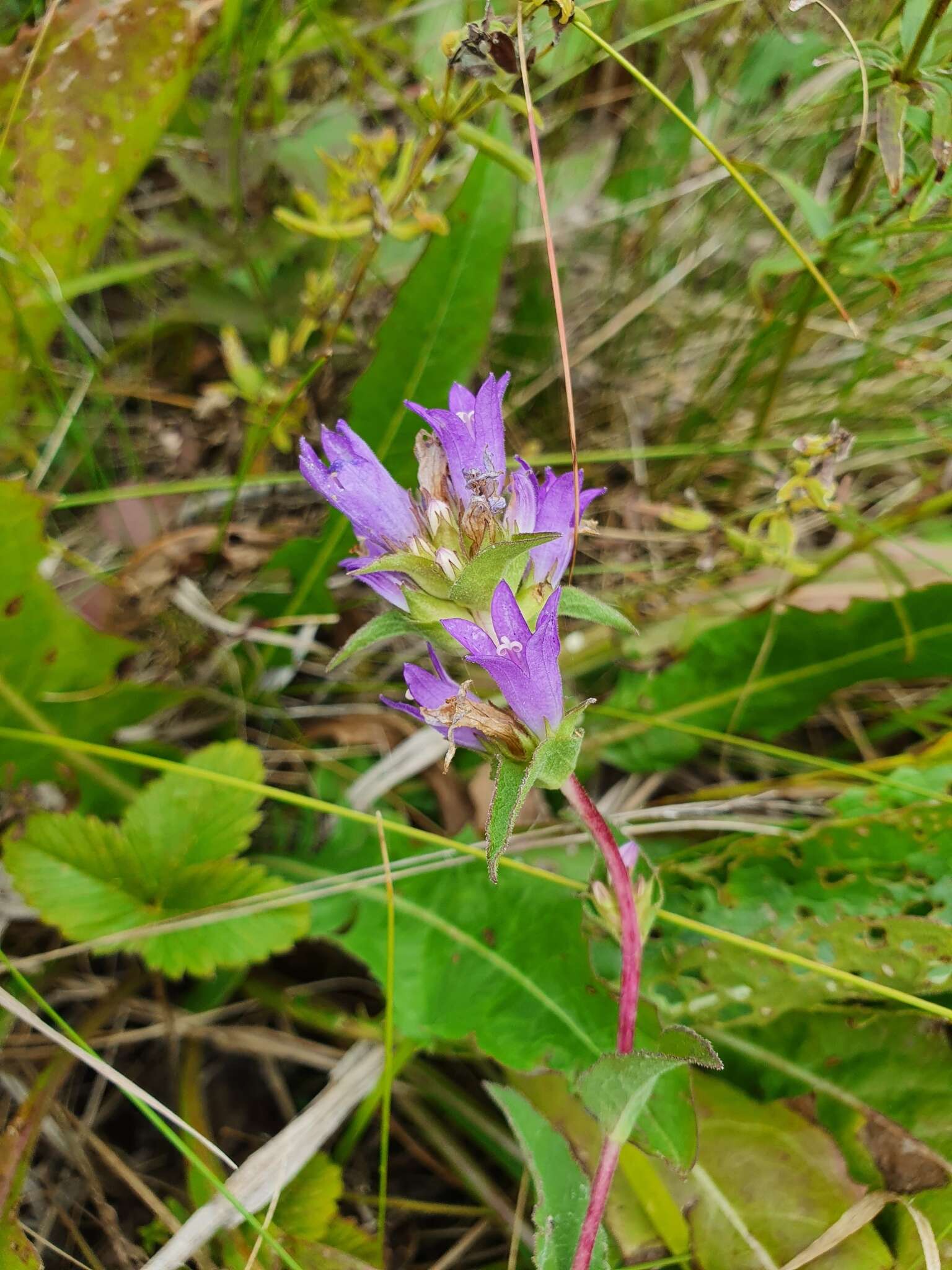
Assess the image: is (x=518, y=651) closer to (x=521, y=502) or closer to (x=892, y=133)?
(x=521, y=502)

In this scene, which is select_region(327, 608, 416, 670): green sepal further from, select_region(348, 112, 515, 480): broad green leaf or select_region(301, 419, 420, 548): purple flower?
select_region(348, 112, 515, 480): broad green leaf

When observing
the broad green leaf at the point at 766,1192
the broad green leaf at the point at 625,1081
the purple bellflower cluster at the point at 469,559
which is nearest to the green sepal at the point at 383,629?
the purple bellflower cluster at the point at 469,559

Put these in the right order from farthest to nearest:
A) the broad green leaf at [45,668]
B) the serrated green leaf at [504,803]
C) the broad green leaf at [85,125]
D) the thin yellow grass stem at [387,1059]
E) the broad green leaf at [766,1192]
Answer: the broad green leaf at [85,125] < the broad green leaf at [45,668] < the broad green leaf at [766,1192] < the thin yellow grass stem at [387,1059] < the serrated green leaf at [504,803]

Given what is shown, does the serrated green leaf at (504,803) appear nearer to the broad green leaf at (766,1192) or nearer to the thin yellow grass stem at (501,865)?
the thin yellow grass stem at (501,865)

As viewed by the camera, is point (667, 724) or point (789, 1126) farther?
point (667, 724)

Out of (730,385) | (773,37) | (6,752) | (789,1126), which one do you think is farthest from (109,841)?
(773,37)

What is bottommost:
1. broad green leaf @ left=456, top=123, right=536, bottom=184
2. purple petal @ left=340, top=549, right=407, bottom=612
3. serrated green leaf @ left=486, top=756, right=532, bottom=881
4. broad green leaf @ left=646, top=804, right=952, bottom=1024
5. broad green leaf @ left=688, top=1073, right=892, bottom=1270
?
broad green leaf @ left=688, top=1073, right=892, bottom=1270

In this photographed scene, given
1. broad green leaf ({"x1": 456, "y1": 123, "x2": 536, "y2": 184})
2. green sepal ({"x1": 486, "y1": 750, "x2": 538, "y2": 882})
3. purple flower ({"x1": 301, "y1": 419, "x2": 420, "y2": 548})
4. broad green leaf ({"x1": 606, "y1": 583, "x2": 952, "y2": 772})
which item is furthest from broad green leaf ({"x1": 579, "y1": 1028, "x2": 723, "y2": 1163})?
broad green leaf ({"x1": 456, "y1": 123, "x2": 536, "y2": 184})

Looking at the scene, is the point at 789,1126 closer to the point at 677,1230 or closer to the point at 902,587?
the point at 677,1230
